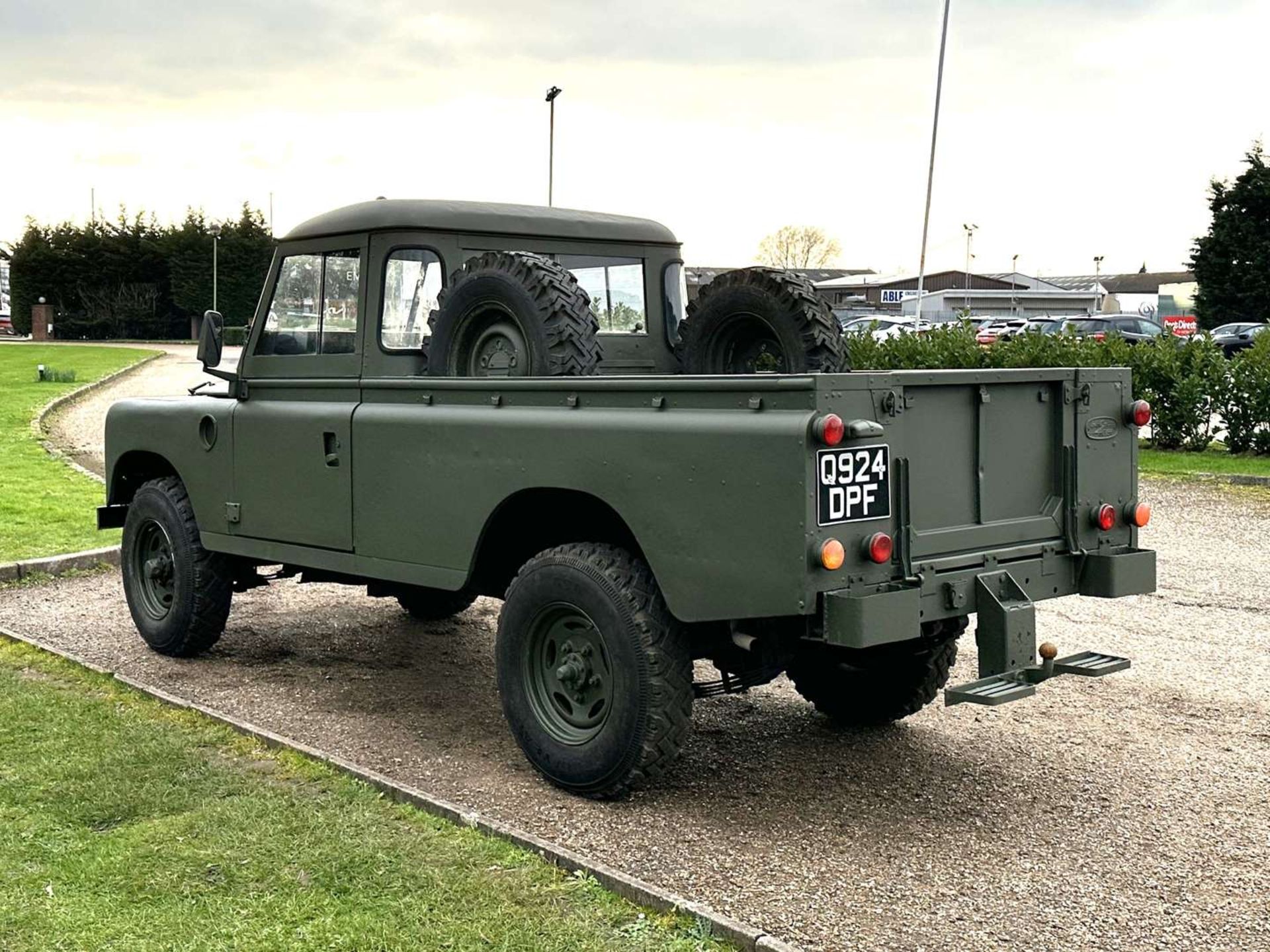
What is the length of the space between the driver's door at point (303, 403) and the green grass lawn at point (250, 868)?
3.69 ft

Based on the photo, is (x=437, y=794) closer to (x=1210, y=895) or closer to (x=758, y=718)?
(x=758, y=718)

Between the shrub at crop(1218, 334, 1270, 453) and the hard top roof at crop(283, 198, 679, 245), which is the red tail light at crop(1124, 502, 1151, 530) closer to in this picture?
the hard top roof at crop(283, 198, 679, 245)

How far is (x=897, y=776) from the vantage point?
18.5 ft

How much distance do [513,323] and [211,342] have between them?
1.84 metres

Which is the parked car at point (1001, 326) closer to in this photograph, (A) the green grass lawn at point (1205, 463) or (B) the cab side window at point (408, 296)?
(A) the green grass lawn at point (1205, 463)

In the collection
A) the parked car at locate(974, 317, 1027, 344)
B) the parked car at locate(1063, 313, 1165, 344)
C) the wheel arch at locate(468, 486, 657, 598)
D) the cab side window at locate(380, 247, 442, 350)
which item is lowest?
the wheel arch at locate(468, 486, 657, 598)

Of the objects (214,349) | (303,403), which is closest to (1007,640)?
(303,403)

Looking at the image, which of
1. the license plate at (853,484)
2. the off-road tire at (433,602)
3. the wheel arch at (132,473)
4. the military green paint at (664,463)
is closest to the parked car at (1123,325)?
the off-road tire at (433,602)

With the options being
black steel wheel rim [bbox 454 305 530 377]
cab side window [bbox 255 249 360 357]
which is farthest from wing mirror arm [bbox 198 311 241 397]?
black steel wheel rim [bbox 454 305 530 377]

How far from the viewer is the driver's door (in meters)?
6.29

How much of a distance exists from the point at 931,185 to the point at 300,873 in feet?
106

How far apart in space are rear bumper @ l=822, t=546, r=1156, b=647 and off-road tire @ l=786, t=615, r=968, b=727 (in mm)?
617

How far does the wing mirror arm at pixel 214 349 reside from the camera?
22.4 feet

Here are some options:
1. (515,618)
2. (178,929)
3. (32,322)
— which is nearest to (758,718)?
(515,618)
